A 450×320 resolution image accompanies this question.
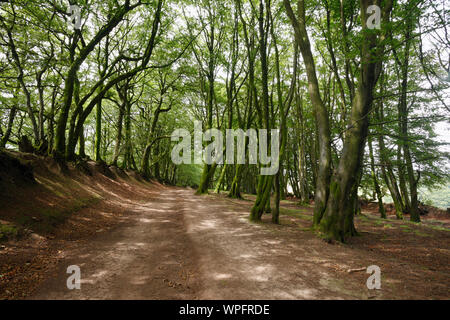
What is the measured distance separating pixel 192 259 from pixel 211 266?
75cm

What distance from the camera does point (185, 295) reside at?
3496 mm

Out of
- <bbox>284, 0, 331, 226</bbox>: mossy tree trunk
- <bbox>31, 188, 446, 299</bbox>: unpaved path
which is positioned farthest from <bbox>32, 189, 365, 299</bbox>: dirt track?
<bbox>284, 0, 331, 226</bbox>: mossy tree trunk

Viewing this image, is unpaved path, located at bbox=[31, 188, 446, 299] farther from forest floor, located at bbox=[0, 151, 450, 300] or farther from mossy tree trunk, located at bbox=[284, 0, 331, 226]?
mossy tree trunk, located at bbox=[284, 0, 331, 226]

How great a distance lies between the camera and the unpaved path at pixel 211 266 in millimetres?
3457

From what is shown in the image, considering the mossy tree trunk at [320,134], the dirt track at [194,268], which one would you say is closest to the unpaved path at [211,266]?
the dirt track at [194,268]

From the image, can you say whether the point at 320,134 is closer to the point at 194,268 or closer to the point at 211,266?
the point at 211,266

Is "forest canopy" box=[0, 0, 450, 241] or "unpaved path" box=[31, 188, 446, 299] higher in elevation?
"forest canopy" box=[0, 0, 450, 241]

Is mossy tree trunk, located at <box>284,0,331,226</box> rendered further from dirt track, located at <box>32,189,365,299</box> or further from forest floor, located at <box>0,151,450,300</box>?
dirt track, located at <box>32,189,365,299</box>

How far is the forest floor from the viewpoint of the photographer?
3516mm

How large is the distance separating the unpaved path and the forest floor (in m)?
0.02

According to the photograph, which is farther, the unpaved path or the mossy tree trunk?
the mossy tree trunk

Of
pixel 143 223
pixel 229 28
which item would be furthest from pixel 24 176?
pixel 229 28

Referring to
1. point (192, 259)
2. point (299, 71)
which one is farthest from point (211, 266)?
point (299, 71)
